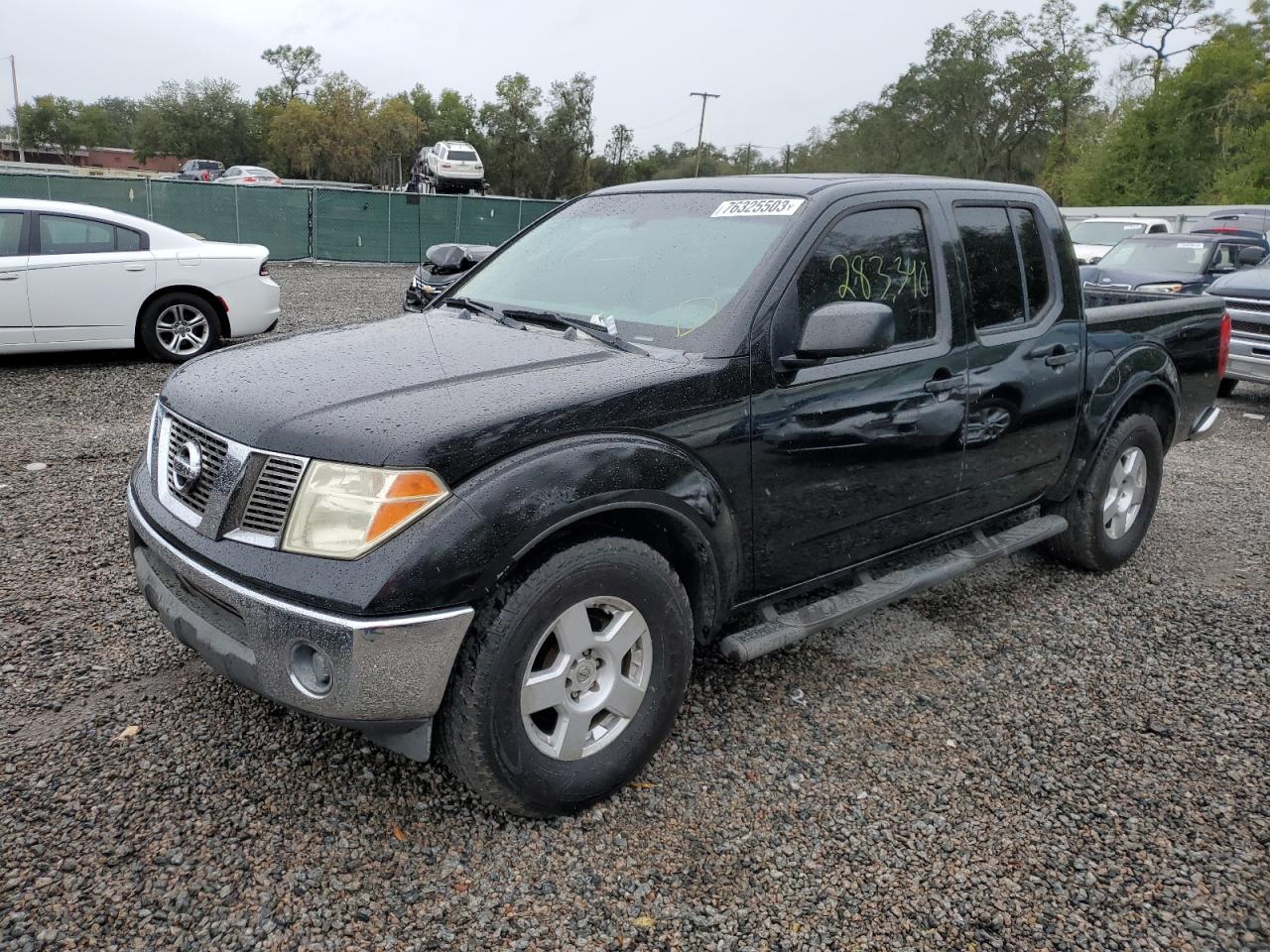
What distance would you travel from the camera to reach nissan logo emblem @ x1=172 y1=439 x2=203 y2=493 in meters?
2.65

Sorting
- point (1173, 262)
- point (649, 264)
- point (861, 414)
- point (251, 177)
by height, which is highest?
point (251, 177)

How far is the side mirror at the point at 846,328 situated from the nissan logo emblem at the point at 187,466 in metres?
1.79

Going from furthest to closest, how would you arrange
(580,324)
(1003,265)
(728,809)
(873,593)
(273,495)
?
(1003,265)
(873,593)
(580,324)
(728,809)
(273,495)

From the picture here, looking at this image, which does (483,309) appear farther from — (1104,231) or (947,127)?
(947,127)

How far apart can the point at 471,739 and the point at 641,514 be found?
79cm

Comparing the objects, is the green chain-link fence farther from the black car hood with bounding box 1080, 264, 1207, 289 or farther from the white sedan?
the black car hood with bounding box 1080, 264, 1207, 289

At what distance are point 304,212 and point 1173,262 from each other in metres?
19.5

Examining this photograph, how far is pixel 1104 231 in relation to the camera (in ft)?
60.1

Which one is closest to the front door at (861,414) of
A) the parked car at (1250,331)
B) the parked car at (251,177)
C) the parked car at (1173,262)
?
the parked car at (1250,331)

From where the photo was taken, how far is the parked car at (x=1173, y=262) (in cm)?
1254

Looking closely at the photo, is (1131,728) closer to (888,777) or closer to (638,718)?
(888,777)

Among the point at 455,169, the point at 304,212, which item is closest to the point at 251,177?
the point at 455,169

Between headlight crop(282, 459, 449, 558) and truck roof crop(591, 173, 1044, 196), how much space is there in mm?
1792

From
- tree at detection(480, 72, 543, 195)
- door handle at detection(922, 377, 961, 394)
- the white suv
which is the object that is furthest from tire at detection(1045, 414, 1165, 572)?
tree at detection(480, 72, 543, 195)
